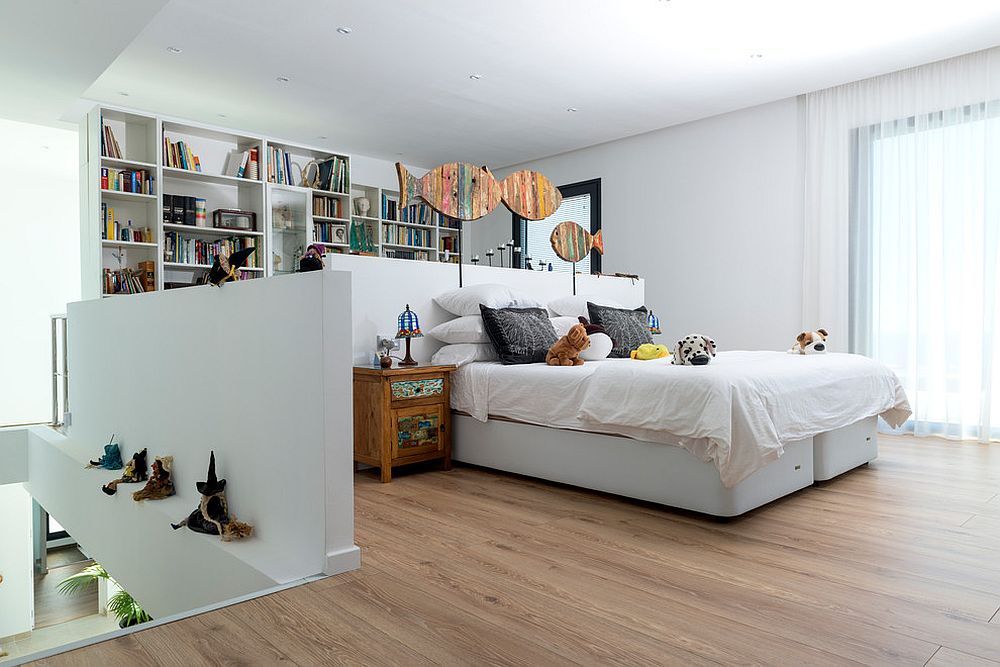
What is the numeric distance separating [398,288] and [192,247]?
105 inches

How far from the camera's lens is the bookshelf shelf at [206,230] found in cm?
549

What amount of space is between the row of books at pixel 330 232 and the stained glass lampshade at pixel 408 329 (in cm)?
311

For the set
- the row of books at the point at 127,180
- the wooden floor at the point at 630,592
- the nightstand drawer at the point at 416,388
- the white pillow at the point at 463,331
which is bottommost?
the wooden floor at the point at 630,592

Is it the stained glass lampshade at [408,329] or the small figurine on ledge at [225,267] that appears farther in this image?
the stained glass lampshade at [408,329]

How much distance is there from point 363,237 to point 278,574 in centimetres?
515

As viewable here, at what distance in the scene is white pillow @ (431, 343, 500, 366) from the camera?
3817 millimetres

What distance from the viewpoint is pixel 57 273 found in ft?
26.0

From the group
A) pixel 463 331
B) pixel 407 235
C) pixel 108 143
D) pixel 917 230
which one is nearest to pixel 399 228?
pixel 407 235

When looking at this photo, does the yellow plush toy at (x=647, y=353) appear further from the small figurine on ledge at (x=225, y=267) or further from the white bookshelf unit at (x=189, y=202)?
the white bookshelf unit at (x=189, y=202)

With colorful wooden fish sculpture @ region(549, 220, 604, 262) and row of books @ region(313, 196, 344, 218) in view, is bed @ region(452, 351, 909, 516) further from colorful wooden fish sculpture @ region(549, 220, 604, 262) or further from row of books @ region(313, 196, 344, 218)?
row of books @ region(313, 196, 344, 218)

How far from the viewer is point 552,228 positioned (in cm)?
757

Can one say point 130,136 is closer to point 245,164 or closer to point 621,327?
point 245,164

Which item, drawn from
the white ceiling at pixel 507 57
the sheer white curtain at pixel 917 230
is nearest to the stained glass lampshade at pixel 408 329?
the white ceiling at pixel 507 57

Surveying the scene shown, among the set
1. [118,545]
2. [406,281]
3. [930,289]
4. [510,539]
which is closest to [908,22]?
[930,289]
